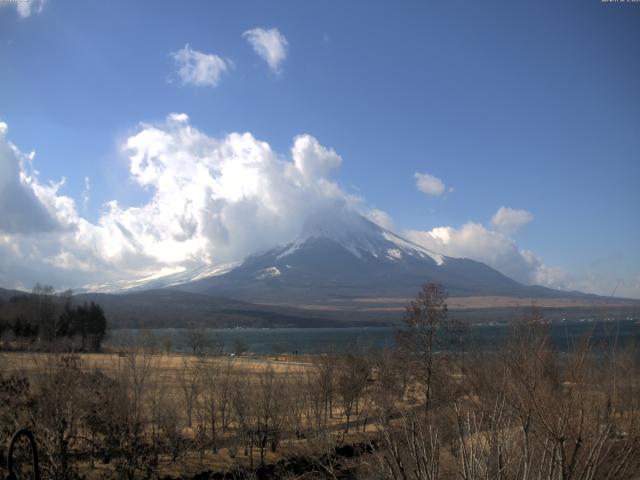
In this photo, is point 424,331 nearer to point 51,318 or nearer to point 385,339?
point 51,318

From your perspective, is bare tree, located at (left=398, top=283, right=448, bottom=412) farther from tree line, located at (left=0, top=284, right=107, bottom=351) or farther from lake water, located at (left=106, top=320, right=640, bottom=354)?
tree line, located at (left=0, top=284, right=107, bottom=351)

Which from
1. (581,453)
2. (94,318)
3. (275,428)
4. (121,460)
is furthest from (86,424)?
(94,318)

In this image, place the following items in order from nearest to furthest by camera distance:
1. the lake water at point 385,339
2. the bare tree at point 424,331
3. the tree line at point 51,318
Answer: the lake water at point 385,339 → the bare tree at point 424,331 → the tree line at point 51,318

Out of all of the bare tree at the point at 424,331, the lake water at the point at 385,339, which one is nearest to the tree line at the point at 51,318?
the lake water at the point at 385,339

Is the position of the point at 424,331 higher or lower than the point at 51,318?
higher

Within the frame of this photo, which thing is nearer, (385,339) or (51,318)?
(51,318)

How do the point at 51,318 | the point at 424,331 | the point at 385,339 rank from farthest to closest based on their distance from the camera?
the point at 385,339 < the point at 51,318 < the point at 424,331

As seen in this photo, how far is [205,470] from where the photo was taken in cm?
2322

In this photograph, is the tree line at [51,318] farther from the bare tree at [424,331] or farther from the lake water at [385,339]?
the bare tree at [424,331]

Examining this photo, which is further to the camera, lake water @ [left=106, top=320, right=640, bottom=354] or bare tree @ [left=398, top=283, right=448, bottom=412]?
bare tree @ [left=398, top=283, right=448, bottom=412]

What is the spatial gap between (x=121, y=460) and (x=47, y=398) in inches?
132

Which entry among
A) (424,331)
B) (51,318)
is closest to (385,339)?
(51,318)

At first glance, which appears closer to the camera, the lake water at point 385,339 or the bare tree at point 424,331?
the lake water at point 385,339

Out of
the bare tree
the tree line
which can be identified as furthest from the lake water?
the tree line
